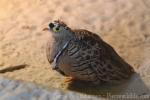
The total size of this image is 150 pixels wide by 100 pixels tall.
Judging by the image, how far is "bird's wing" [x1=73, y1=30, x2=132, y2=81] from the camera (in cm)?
228

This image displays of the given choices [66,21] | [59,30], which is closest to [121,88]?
[59,30]

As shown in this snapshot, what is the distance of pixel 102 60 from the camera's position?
2.30 m

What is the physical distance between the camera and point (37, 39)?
2.94 metres

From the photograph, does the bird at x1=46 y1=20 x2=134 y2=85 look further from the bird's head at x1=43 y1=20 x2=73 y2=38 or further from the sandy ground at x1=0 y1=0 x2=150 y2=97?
the sandy ground at x1=0 y1=0 x2=150 y2=97

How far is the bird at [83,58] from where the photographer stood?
7.41ft

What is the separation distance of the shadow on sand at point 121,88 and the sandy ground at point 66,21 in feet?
0.29

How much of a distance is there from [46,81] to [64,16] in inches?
35.6

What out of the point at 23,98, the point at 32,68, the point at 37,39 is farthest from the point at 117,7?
the point at 23,98

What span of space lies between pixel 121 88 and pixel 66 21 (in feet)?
3.30

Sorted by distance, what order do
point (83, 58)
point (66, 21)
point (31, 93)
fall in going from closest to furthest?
point (31, 93)
point (83, 58)
point (66, 21)

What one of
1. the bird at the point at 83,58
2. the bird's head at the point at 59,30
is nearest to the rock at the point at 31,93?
the bird at the point at 83,58

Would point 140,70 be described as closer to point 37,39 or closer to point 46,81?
point 46,81

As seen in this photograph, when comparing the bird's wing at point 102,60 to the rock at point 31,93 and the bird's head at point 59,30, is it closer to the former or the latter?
the bird's head at point 59,30

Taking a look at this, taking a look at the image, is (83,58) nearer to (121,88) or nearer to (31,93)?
(121,88)
